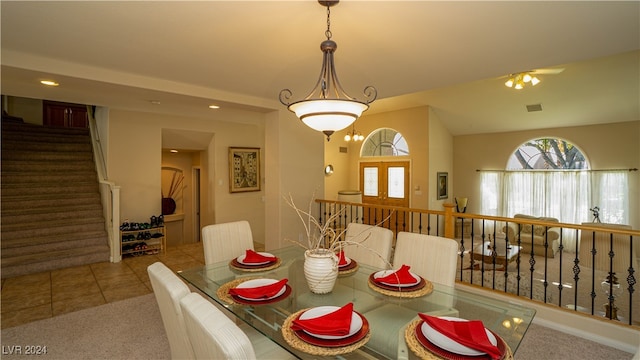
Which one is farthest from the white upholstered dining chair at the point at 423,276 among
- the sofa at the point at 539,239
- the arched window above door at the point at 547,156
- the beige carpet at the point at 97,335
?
the arched window above door at the point at 547,156

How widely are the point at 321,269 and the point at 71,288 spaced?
12.1 feet

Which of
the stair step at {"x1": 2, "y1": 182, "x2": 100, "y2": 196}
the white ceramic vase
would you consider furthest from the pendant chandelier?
the stair step at {"x1": 2, "y1": 182, "x2": 100, "y2": 196}

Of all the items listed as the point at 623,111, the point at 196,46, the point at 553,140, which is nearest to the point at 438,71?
the point at 196,46

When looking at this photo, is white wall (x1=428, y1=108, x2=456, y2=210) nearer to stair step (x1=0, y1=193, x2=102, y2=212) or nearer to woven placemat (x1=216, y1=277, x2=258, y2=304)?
woven placemat (x1=216, y1=277, x2=258, y2=304)

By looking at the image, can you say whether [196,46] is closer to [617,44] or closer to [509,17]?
[509,17]

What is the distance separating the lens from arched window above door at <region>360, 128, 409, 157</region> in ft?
25.8

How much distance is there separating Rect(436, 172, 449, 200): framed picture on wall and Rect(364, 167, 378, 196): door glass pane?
1614 millimetres

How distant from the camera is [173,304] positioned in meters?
1.25

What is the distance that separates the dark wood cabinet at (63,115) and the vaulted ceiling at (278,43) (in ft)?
14.2

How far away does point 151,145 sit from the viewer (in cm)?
550

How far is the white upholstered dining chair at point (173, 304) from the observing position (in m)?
1.25

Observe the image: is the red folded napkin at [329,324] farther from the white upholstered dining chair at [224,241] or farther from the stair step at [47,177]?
the stair step at [47,177]

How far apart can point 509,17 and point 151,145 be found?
557cm

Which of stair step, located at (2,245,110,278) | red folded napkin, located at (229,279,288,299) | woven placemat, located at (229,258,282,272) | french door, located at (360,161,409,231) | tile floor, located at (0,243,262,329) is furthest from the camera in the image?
french door, located at (360,161,409,231)
